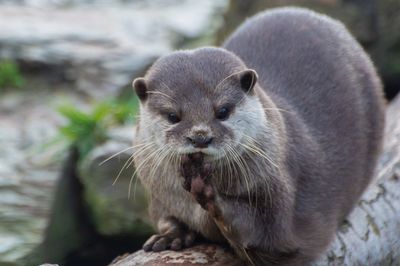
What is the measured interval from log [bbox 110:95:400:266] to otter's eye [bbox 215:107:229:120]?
0.61 m

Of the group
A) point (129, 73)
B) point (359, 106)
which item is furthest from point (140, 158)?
point (129, 73)

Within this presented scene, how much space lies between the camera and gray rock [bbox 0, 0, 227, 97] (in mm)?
6633

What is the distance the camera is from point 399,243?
168 inches

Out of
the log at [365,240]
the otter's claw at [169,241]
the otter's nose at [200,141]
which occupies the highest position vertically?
the otter's nose at [200,141]

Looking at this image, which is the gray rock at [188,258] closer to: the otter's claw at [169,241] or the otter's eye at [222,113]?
the otter's claw at [169,241]

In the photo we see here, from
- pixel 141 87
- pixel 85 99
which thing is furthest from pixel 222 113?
pixel 85 99

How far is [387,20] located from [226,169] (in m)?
3.47

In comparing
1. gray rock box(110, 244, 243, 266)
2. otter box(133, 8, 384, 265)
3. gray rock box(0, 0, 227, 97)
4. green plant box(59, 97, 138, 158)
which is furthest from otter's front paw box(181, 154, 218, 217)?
gray rock box(0, 0, 227, 97)

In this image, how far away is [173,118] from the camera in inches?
137

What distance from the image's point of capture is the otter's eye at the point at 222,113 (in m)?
3.45

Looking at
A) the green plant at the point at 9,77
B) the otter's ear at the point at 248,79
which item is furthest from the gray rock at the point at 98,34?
the otter's ear at the point at 248,79

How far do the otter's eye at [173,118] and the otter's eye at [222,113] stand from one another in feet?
0.47

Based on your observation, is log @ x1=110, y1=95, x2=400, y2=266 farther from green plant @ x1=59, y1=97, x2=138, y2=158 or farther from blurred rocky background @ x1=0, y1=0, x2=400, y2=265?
green plant @ x1=59, y1=97, x2=138, y2=158

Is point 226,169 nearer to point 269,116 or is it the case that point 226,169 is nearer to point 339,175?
point 269,116
